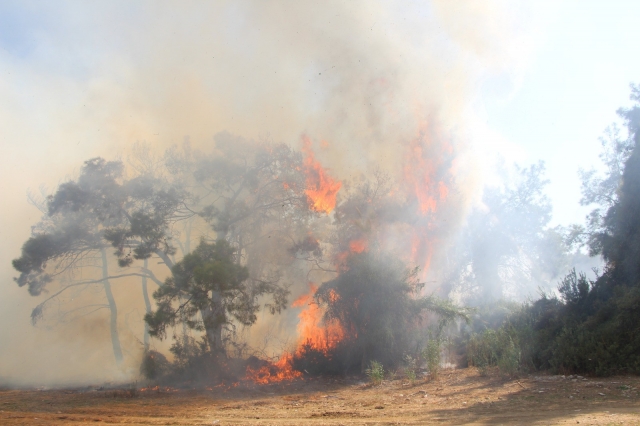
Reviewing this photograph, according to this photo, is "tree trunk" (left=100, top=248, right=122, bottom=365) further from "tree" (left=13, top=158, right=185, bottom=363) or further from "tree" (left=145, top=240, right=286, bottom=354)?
"tree" (left=145, top=240, right=286, bottom=354)

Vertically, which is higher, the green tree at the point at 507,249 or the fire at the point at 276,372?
the green tree at the point at 507,249

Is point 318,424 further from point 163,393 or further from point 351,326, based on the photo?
point 351,326

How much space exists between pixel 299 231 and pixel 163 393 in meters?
11.3

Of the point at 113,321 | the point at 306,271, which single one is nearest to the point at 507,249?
the point at 306,271

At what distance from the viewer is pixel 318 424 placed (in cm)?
998

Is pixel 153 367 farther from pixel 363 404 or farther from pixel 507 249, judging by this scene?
pixel 507 249

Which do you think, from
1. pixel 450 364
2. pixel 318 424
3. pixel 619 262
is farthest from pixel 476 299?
pixel 318 424

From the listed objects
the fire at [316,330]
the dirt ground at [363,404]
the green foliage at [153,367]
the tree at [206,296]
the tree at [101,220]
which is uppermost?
the tree at [101,220]

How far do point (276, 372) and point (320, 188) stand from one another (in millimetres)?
10148

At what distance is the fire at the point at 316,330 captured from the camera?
2183 centimetres

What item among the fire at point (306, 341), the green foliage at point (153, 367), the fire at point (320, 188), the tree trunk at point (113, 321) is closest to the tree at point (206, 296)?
the green foliage at point (153, 367)

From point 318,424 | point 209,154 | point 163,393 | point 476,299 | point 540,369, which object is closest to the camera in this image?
point 318,424

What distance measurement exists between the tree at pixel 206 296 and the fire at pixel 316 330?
3647 mm

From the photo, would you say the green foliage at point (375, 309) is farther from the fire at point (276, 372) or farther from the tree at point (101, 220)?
the tree at point (101, 220)
